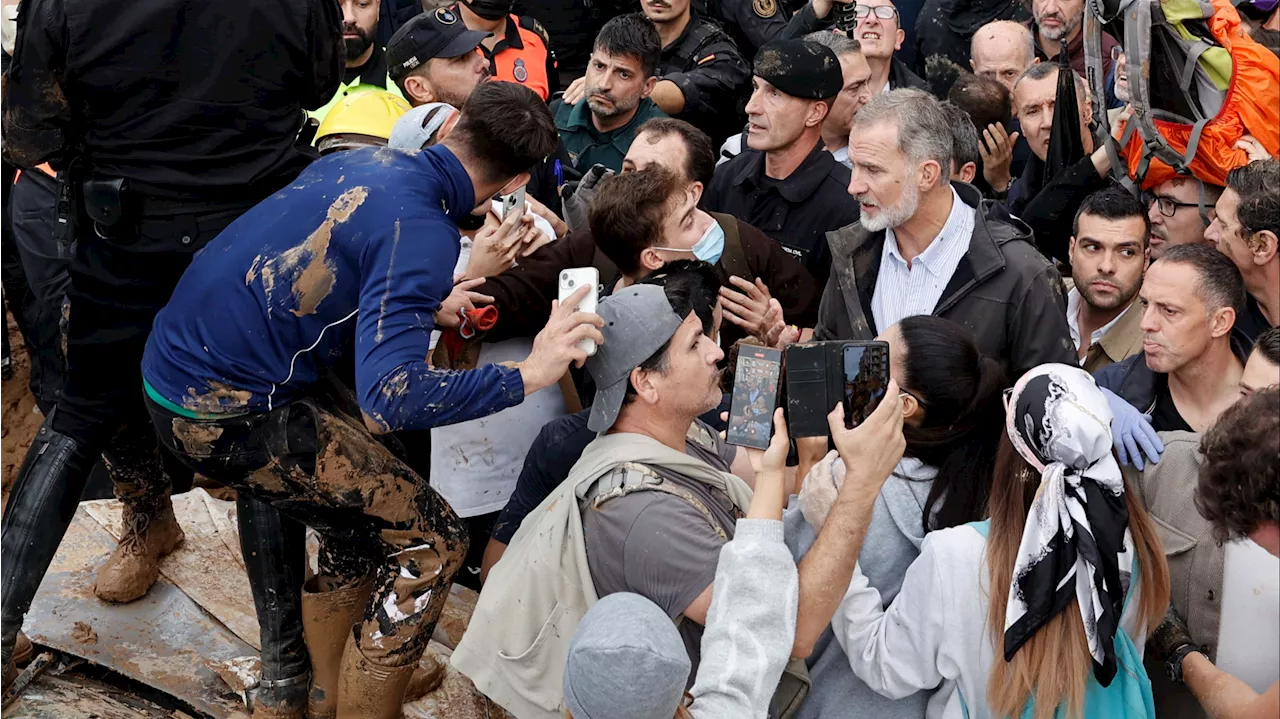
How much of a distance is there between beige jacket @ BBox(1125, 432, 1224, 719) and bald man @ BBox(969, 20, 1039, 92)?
11.2 feet

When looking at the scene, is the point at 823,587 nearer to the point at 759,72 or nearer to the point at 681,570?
the point at 681,570

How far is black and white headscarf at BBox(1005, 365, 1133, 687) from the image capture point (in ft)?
8.02

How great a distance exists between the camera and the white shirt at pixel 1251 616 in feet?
8.48

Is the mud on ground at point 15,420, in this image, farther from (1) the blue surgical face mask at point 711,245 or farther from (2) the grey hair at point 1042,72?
(2) the grey hair at point 1042,72

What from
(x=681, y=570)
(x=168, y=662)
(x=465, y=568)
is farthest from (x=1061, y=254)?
(x=168, y=662)

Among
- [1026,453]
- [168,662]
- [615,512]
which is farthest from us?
[168,662]

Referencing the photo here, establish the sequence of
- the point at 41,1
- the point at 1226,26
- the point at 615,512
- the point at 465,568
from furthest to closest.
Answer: the point at 465,568
the point at 1226,26
the point at 41,1
the point at 615,512

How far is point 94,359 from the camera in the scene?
3617 mm

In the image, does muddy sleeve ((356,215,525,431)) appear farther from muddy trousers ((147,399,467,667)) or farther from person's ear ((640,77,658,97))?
person's ear ((640,77,658,97))

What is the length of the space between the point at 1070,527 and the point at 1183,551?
50cm

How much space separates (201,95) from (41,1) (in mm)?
496

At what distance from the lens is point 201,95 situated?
353 centimetres

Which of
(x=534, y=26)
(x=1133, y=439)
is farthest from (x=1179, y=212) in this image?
(x=534, y=26)

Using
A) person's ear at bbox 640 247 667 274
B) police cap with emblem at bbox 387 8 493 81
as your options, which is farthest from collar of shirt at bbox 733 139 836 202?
police cap with emblem at bbox 387 8 493 81
